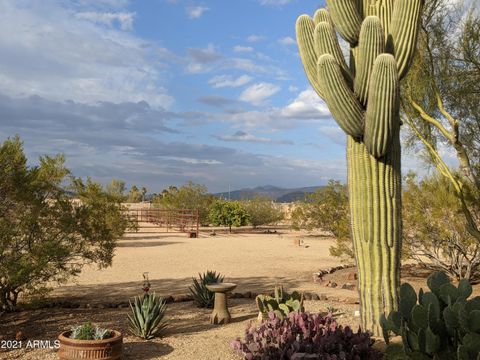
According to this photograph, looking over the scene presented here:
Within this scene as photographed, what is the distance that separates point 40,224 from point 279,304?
13.5ft

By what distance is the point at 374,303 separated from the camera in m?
6.45

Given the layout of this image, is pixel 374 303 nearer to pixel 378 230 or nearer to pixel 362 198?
pixel 378 230

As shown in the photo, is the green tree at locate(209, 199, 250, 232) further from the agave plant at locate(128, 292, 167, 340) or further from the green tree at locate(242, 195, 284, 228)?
the agave plant at locate(128, 292, 167, 340)

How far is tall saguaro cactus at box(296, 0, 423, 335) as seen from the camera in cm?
637

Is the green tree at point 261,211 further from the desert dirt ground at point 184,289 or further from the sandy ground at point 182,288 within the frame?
the desert dirt ground at point 184,289

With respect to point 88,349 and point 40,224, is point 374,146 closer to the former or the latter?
point 88,349

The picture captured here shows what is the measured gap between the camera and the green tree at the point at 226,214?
30.7m

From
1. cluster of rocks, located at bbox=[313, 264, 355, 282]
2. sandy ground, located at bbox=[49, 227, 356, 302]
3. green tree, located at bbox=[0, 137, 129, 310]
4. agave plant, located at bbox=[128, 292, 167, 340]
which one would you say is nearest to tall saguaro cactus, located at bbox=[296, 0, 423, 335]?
agave plant, located at bbox=[128, 292, 167, 340]

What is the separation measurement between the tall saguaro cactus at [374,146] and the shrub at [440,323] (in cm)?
196

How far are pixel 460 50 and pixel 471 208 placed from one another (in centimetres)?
362

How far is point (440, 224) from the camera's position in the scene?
36.5ft

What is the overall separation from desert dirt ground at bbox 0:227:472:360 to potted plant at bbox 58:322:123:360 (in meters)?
0.49

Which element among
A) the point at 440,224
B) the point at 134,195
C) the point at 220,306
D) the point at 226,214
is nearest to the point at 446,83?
the point at 440,224

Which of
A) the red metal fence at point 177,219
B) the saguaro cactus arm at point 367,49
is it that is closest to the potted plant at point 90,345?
the saguaro cactus arm at point 367,49
